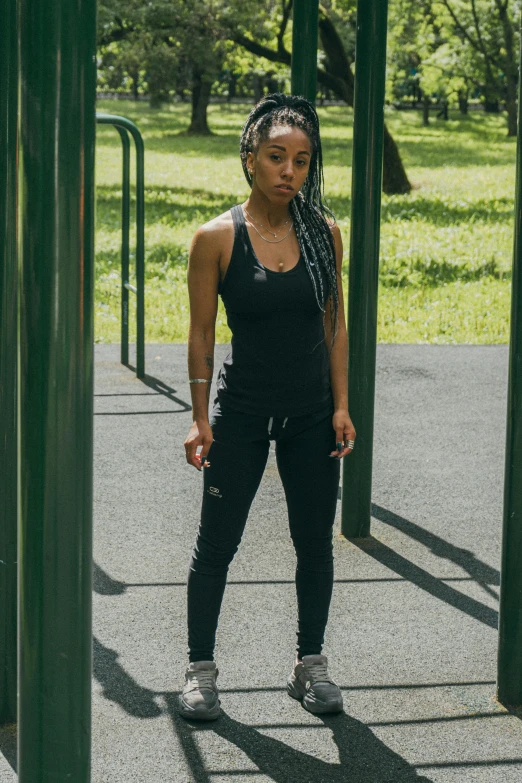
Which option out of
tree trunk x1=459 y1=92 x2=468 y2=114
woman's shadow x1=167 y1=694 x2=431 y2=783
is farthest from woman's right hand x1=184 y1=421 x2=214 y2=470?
tree trunk x1=459 y1=92 x2=468 y2=114

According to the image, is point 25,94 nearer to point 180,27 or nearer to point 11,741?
point 11,741

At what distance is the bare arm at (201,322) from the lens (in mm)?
3221

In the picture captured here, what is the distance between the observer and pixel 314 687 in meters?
3.53

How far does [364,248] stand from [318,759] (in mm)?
2352

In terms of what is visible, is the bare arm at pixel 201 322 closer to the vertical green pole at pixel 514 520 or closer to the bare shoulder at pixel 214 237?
the bare shoulder at pixel 214 237

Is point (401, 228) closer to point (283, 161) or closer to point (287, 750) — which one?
point (283, 161)

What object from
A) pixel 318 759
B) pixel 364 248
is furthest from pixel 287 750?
pixel 364 248

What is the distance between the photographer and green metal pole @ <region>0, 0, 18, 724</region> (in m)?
3.13

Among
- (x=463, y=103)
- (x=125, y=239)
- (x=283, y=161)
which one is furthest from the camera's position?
(x=463, y=103)

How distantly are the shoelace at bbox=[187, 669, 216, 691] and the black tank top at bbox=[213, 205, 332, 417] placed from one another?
0.77 metres

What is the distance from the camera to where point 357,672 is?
3842mm

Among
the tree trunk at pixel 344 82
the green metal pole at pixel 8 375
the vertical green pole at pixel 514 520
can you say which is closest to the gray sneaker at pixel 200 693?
the green metal pole at pixel 8 375

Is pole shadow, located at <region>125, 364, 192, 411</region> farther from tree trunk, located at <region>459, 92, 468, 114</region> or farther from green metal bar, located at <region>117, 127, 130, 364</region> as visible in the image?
tree trunk, located at <region>459, 92, 468, 114</region>

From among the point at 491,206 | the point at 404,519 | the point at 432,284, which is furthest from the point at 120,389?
the point at 491,206
